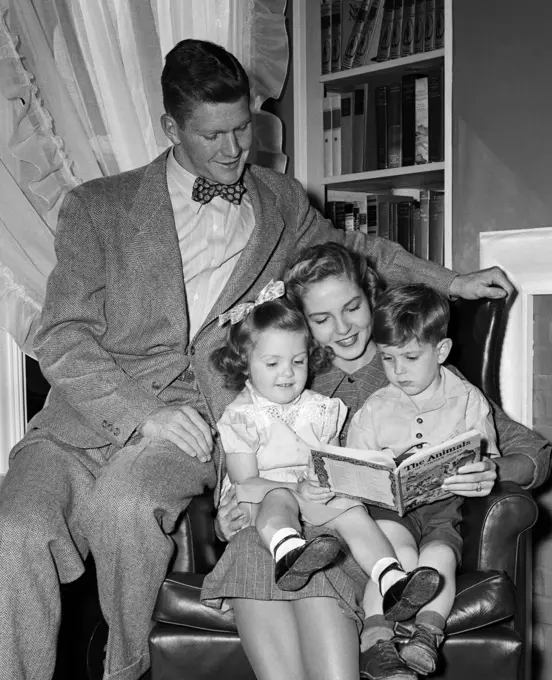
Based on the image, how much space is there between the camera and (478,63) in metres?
3.10

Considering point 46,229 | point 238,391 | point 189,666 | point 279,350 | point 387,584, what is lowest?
point 189,666

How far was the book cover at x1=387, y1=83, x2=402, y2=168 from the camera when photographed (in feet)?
11.3

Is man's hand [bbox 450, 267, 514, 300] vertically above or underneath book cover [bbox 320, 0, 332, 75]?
underneath

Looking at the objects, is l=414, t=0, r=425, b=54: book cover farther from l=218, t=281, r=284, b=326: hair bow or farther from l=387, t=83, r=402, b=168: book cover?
l=218, t=281, r=284, b=326: hair bow

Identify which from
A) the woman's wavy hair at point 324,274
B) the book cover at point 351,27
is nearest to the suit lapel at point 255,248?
the woman's wavy hair at point 324,274

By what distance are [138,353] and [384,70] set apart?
1.61 meters

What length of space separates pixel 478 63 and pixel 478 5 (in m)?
0.19

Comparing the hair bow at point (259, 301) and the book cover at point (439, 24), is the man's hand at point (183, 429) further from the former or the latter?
the book cover at point (439, 24)

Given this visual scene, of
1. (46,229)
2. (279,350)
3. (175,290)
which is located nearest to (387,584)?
(279,350)

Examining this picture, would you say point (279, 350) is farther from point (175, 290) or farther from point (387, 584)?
point (387, 584)

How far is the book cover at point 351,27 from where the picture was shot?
11.5 ft

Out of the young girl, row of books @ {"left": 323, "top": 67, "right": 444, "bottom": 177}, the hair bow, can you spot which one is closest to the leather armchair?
the young girl

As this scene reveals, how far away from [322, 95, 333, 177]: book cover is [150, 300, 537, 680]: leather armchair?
1.87 meters

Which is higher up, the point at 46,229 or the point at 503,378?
the point at 46,229
